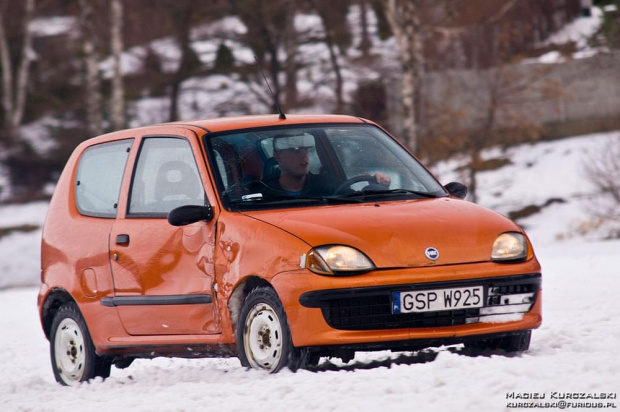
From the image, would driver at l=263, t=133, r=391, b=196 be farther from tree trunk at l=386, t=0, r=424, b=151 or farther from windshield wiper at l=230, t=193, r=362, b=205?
tree trunk at l=386, t=0, r=424, b=151

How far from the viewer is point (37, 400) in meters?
6.70

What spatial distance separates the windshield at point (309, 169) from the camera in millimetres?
6867

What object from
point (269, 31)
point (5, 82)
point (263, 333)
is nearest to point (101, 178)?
point (263, 333)

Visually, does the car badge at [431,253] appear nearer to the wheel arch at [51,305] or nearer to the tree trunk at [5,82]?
the wheel arch at [51,305]

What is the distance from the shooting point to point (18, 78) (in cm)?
3622

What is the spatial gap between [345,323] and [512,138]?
22607 millimetres

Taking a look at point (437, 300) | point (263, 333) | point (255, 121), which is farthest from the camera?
point (255, 121)

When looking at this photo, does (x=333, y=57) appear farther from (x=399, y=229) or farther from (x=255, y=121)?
(x=399, y=229)

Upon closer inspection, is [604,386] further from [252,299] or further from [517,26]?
[517,26]

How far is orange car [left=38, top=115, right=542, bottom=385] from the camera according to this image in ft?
19.9

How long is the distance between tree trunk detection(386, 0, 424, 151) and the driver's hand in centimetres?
1797

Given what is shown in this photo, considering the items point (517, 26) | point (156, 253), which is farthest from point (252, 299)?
point (517, 26)

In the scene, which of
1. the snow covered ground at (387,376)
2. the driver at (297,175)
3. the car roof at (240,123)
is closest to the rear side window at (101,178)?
the car roof at (240,123)

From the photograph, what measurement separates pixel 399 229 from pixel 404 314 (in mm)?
446
